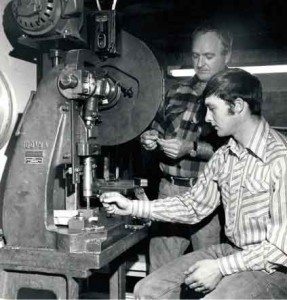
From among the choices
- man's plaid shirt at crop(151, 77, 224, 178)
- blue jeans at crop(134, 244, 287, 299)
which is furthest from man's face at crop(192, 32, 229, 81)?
blue jeans at crop(134, 244, 287, 299)

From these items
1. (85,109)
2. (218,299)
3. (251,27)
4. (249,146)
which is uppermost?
(251,27)

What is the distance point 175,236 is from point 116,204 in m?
0.77

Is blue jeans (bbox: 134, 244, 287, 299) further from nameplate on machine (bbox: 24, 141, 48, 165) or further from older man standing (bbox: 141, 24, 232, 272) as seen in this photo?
nameplate on machine (bbox: 24, 141, 48, 165)

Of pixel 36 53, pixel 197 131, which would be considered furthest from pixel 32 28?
pixel 197 131

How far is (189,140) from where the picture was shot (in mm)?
2654

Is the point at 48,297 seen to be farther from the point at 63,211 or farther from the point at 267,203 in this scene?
the point at 267,203

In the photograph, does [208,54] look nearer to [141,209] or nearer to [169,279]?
[141,209]

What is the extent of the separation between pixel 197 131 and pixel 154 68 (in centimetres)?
62

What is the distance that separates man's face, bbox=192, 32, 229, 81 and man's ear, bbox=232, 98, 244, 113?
68cm

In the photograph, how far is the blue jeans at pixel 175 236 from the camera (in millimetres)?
2648

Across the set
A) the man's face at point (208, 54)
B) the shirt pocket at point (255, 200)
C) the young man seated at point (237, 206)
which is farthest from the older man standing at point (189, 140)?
the shirt pocket at point (255, 200)

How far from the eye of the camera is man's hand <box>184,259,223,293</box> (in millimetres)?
1873

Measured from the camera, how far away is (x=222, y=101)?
2029 millimetres

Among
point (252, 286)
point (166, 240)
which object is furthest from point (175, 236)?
point (252, 286)
